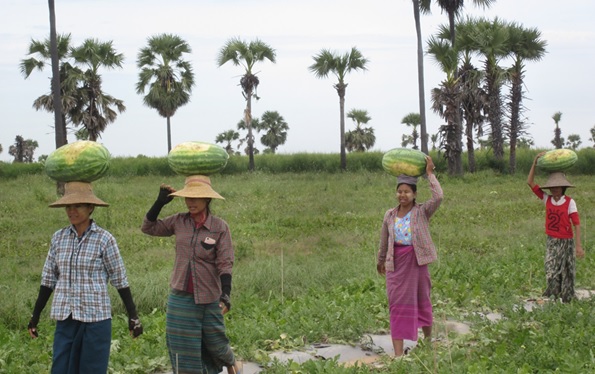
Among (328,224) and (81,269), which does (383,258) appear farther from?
(328,224)

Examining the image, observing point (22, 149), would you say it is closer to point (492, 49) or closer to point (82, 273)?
point (492, 49)

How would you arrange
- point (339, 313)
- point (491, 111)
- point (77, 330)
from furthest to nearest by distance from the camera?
point (491, 111) < point (339, 313) < point (77, 330)

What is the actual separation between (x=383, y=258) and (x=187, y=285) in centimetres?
210

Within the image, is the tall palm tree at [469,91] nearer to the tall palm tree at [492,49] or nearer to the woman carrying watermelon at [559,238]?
the tall palm tree at [492,49]

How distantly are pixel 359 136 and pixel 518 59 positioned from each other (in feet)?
69.6

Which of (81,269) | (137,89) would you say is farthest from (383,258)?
(137,89)

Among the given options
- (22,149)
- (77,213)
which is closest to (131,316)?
(77,213)

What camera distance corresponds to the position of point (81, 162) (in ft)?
16.2

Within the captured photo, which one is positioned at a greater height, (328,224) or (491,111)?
(491,111)

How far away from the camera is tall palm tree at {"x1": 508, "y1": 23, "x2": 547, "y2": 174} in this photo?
32938 mm

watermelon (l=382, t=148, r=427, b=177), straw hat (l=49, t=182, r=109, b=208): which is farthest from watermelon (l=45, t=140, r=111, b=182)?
watermelon (l=382, t=148, r=427, b=177)

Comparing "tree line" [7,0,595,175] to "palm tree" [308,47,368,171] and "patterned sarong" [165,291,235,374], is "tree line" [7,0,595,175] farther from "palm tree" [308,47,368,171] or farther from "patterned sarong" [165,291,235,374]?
"patterned sarong" [165,291,235,374]

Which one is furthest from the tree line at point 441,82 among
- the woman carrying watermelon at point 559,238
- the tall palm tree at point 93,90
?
the woman carrying watermelon at point 559,238

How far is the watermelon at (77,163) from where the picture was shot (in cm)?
493
